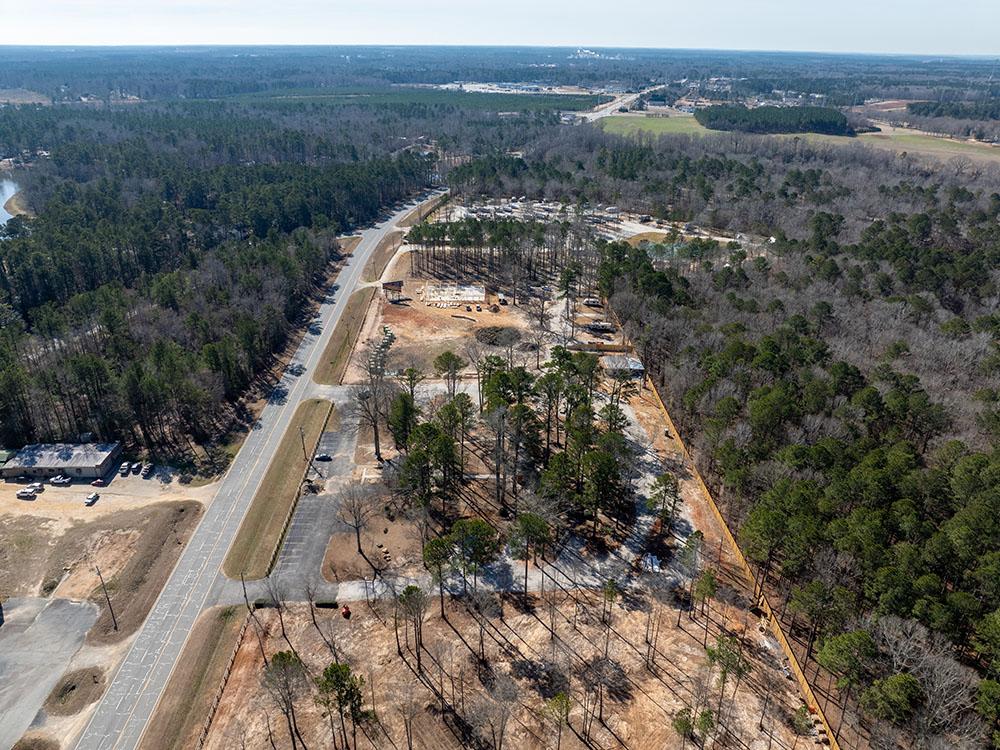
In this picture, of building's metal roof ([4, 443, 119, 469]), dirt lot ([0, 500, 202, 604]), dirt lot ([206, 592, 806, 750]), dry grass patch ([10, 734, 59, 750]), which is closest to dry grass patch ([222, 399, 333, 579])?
dirt lot ([0, 500, 202, 604])

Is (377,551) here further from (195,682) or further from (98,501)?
(98,501)

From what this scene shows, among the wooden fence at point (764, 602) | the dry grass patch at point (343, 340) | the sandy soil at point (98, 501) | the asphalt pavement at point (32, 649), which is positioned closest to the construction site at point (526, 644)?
the wooden fence at point (764, 602)

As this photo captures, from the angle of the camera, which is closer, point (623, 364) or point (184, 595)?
point (184, 595)

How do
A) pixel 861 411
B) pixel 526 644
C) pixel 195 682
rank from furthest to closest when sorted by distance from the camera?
pixel 861 411
pixel 526 644
pixel 195 682

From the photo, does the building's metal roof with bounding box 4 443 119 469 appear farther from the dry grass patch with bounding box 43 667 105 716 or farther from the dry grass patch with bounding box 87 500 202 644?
the dry grass patch with bounding box 43 667 105 716

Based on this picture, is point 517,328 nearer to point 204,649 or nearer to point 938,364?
point 938,364

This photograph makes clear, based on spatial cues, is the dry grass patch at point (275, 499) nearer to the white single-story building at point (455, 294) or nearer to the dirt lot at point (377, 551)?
the dirt lot at point (377, 551)

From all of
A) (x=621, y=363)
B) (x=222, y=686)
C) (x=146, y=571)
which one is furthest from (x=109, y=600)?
(x=621, y=363)
